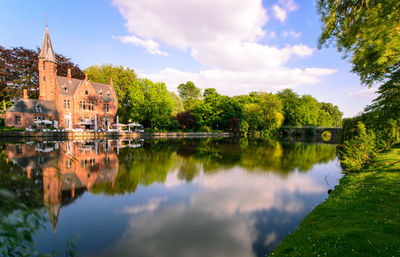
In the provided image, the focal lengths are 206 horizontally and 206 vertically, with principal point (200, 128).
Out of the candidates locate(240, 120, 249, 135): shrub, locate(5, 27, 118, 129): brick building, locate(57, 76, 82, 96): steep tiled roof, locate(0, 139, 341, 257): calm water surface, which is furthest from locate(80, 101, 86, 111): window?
locate(240, 120, 249, 135): shrub

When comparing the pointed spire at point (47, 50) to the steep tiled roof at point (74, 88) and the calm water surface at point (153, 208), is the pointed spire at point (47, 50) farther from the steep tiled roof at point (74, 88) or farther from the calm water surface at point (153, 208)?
the calm water surface at point (153, 208)

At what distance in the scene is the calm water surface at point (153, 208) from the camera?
2475mm

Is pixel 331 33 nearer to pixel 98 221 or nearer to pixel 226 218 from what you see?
pixel 226 218

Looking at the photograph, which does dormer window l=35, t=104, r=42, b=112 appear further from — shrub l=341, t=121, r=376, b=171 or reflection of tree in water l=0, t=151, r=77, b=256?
shrub l=341, t=121, r=376, b=171

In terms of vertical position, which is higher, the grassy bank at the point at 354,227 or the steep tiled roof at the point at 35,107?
the steep tiled roof at the point at 35,107

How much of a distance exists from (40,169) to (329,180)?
1705 cm

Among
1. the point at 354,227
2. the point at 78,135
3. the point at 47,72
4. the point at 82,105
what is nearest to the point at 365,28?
the point at 354,227

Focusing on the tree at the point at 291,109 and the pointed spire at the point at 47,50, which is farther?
the tree at the point at 291,109

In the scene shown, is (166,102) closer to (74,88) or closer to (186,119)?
(186,119)

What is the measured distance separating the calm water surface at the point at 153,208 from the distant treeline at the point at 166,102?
34576 millimetres

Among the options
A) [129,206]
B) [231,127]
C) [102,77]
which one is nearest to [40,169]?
[129,206]

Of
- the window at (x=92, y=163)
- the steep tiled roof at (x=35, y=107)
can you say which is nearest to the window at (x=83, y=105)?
the steep tiled roof at (x=35, y=107)

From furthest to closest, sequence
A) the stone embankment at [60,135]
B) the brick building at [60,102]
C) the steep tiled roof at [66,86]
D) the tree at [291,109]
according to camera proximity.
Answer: the tree at [291,109], the steep tiled roof at [66,86], the brick building at [60,102], the stone embankment at [60,135]

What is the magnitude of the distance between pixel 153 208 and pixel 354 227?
646 centimetres
